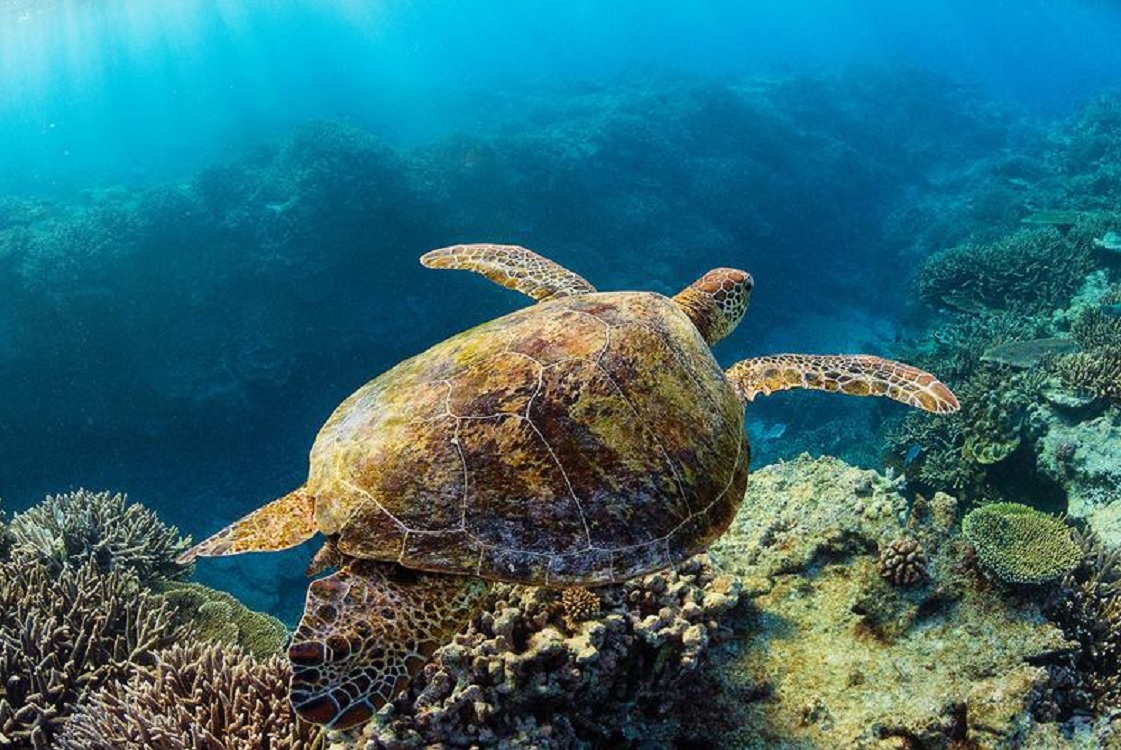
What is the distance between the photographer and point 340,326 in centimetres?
1407

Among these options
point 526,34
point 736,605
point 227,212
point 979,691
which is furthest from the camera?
point 526,34

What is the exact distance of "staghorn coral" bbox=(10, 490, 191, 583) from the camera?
447cm

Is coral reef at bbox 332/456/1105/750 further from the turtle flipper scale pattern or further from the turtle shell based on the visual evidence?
the turtle flipper scale pattern

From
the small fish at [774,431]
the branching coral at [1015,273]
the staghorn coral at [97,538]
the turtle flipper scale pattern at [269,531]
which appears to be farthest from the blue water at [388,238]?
the turtle flipper scale pattern at [269,531]

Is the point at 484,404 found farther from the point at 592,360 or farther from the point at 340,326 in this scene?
the point at 340,326

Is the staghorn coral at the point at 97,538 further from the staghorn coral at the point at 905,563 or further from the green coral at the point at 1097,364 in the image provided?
the green coral at the point at 1097,364

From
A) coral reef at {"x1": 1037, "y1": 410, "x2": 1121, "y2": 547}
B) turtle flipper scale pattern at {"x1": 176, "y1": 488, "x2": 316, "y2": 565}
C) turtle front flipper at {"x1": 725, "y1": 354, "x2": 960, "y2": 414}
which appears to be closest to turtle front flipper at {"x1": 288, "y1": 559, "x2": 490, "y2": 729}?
turtle flipper scale pattern at {"x1": 176, "y1": 488, "x2": 316, "y2": 565}

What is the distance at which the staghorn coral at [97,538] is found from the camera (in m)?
4.47

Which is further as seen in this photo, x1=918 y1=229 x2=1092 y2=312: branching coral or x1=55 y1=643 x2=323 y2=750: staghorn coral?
x1=918 y1=229 x2=1092 y2=312: branching coral

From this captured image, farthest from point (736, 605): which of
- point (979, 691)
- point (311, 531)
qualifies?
point (311, 531)

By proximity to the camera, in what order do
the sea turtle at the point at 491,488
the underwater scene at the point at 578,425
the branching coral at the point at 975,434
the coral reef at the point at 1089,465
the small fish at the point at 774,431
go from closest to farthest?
the sea turtle at the point at 491,488
the underwater scene at the point at 578,425
the coral reef at the point at 1089,465
the branching coral at the point at 975,434
the small fish at the point at 774,431

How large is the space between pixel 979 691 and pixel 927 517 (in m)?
1.17

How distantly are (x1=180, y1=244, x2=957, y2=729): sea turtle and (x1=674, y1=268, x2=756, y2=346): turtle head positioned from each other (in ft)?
3.55

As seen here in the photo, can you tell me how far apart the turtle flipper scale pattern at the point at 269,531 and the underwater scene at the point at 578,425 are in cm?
2
